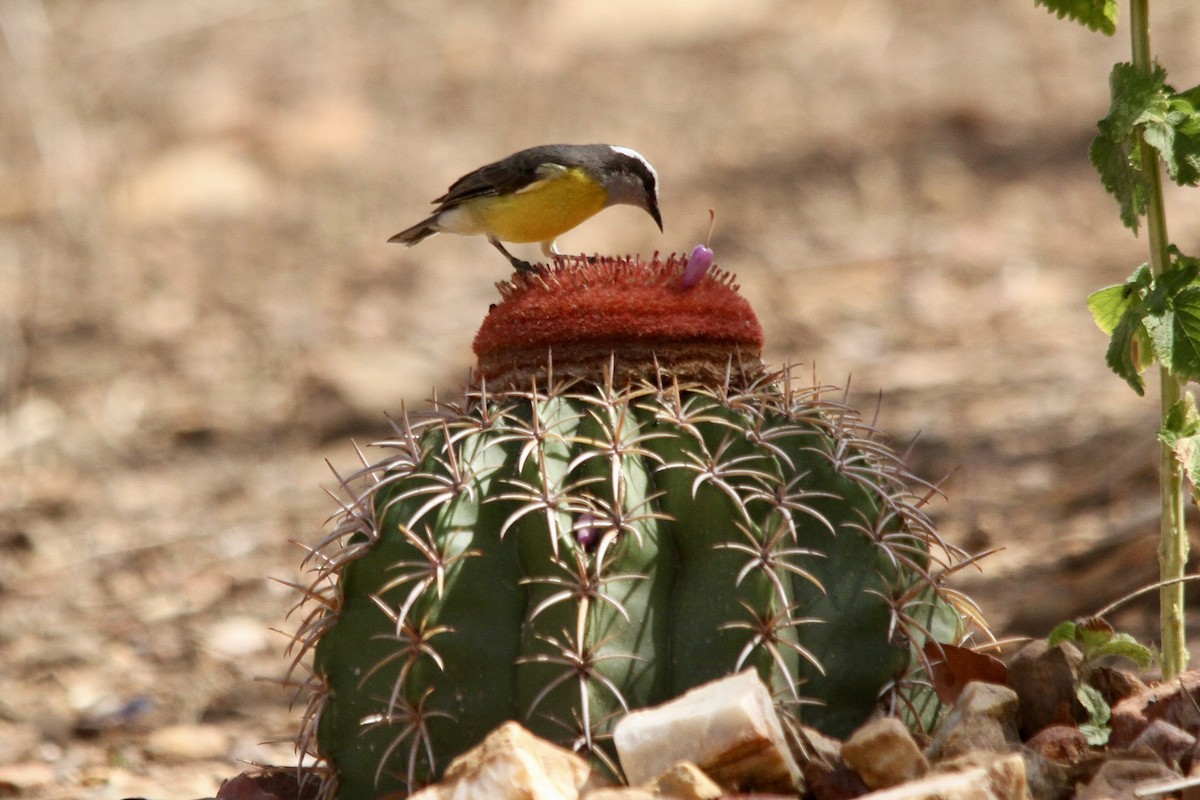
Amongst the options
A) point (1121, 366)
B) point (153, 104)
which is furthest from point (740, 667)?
point (153, 104)

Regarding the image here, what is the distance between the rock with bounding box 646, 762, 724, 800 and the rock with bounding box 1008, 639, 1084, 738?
95cm

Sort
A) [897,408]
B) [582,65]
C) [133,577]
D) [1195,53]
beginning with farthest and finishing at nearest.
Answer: [582,65] < [1195,53] < [897,408] < [133,577]

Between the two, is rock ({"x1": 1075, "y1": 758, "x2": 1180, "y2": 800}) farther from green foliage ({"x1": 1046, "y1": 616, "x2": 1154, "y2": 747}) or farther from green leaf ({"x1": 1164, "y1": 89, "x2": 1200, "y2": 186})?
green leaf ({"x1": 1164, "y1": 89, "x2": 1200, "y2": 186})

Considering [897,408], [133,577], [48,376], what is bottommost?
[133,577]

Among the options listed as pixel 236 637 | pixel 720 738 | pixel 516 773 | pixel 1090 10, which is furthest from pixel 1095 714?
pixel 236 637

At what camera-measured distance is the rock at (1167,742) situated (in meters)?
2.69

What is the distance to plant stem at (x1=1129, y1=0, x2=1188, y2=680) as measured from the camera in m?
3.11

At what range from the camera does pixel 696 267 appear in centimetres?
309

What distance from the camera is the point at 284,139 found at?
35.6 feet

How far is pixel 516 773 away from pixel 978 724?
0.94 metres

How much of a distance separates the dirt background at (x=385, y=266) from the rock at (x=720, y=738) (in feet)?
7.06

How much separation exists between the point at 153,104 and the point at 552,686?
9.83 meters

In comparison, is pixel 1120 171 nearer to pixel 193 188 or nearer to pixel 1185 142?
pixel 1185 142

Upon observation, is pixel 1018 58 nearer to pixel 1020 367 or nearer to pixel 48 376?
pixel 1020 367
